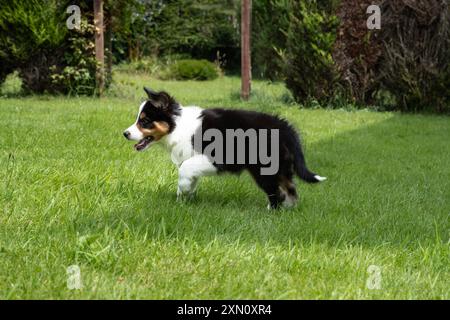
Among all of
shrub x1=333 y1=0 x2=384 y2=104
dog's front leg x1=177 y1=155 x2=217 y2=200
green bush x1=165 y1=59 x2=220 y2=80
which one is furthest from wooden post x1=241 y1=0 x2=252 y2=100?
green bush x1=165 y1=59 x2=220 y2=80

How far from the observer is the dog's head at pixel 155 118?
4.44 m

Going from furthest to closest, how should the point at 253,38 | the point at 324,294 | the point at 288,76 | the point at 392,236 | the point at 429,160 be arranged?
the point at 253,38 → the point at 288,76 → the point at 429,160 → the point at 392,236 → the point at 324,294

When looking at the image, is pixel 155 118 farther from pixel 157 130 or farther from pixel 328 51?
pixel 328 51

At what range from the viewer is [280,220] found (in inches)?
160

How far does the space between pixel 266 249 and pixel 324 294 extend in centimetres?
65

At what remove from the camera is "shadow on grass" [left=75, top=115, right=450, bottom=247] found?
11.9 feet

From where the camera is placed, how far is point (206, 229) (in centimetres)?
360

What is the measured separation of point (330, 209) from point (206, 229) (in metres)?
1.31

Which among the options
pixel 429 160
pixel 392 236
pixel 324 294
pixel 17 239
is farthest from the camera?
pixel 429 160

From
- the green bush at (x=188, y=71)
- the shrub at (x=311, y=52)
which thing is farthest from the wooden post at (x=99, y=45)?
the green bush at (x=188, y=71)

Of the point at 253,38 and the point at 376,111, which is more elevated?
the point at 253,38

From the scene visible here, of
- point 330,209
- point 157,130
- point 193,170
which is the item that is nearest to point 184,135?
point 157,130

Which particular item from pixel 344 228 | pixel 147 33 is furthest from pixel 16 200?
pixel 147 33
